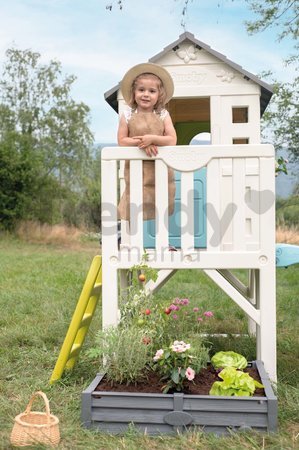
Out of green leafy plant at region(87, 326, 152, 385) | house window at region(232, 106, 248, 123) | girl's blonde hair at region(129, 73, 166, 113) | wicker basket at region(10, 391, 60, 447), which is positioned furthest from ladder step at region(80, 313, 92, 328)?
house window at region(232, 106, 248, 123)

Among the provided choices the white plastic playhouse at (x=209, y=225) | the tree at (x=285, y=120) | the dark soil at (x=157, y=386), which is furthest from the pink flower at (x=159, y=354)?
the tree at (x=285, y=120)

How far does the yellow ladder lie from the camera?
312cm

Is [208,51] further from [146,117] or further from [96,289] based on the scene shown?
[96,289]

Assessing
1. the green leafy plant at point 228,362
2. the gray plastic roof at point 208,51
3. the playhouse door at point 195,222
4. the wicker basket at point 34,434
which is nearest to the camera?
the wicker basket at point 34,434

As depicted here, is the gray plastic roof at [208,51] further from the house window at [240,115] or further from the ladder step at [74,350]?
the ladder step at [74,350]

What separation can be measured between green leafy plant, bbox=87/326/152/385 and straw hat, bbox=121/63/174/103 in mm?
1489

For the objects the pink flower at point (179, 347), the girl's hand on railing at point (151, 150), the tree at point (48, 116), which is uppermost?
the tree at point (48, 116)

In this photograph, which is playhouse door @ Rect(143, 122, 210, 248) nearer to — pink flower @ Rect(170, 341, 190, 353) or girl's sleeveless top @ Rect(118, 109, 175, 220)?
girl's sleeveless top @ Rect(118, 109, 175, 220)

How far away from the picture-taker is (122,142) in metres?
3.24

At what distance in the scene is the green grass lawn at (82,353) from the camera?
237 cm

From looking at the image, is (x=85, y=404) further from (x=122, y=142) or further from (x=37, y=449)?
(x=122, y=142)

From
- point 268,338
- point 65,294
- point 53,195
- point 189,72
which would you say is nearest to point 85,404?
point 268,338

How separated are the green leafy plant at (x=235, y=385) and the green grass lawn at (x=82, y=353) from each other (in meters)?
0.21

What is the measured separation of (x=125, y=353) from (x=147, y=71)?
170 centimetres
